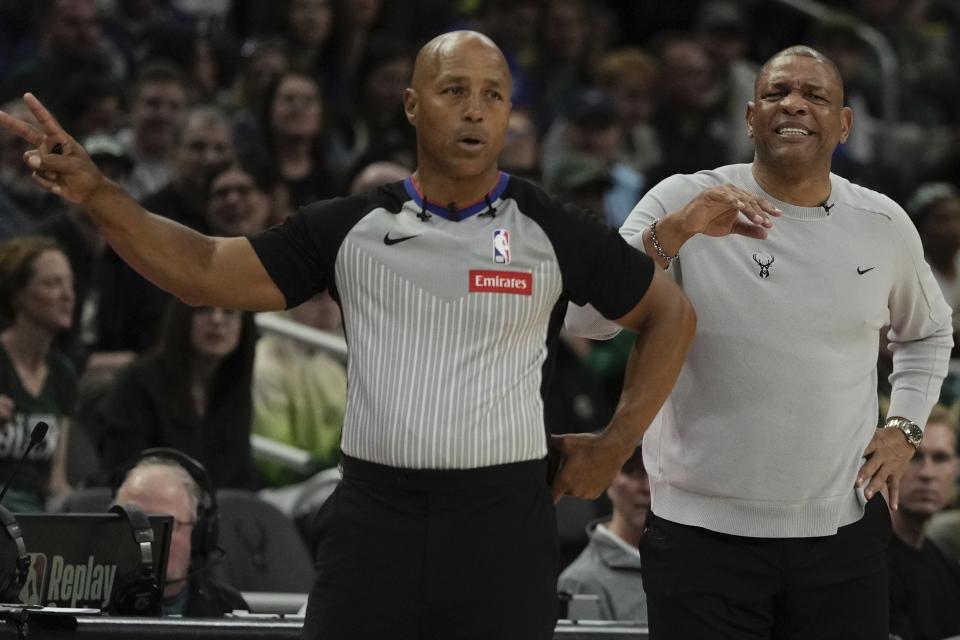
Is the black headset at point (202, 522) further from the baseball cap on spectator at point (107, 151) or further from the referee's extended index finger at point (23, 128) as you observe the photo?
the baseball cap on spectator at point (107, 151)

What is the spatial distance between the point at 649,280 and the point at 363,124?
19.7 feet

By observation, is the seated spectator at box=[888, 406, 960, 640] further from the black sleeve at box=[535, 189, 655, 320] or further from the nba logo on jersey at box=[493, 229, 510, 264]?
the nba logo on jersey at box=[493, 229, 510, 264]

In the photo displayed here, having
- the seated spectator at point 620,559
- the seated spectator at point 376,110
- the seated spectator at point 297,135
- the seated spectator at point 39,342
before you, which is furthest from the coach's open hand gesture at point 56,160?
the seated spectator at point 376,110

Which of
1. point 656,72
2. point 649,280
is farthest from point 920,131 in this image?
point 649,280

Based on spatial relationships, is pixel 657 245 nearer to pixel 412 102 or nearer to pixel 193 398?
pixel 412 102

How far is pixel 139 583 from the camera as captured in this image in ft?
13.7

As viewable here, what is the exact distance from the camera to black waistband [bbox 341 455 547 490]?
3061mm

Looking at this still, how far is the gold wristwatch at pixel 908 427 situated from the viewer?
377 centimetres

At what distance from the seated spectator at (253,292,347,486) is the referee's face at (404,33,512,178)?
4.11 metres

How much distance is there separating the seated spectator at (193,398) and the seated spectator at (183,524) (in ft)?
4.69

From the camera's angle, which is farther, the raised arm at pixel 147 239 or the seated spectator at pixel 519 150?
the seated spectator at pixel 519 150

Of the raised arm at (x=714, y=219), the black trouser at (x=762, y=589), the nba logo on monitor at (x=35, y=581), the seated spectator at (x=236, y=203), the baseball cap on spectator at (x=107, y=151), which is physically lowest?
the nba logo on monitor at (x=35, y=581)

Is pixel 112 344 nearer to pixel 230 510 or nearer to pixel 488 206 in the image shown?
pixel 230 510

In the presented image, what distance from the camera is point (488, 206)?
10.5 feet
